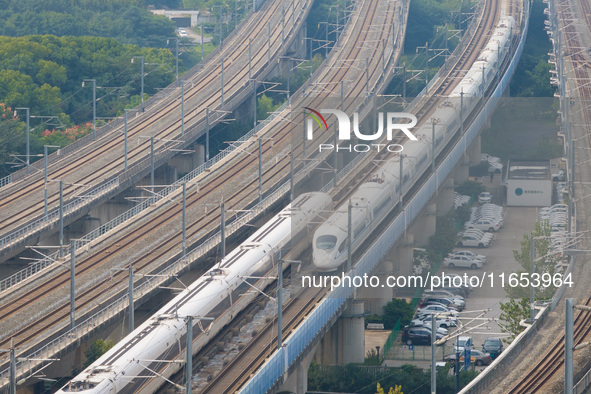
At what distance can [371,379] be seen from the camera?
65.3 m

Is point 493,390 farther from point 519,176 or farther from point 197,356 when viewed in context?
point 519,176

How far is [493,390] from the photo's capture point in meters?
52.2

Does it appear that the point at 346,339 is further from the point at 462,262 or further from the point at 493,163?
the point at 493,163

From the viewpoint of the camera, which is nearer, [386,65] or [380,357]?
[380,357]

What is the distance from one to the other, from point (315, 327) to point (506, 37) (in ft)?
224

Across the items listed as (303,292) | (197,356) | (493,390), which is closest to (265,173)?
(303,292)

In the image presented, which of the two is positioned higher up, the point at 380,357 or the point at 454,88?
the point at 454,88

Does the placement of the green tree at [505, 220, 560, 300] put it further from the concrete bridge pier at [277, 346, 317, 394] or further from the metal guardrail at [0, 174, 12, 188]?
the metal guardrail at [0, 174, 12, 188]

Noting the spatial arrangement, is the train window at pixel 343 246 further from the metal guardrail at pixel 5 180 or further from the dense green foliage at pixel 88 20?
the dense green foliage at pixel 88 20

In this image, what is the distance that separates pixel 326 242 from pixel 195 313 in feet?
31.2

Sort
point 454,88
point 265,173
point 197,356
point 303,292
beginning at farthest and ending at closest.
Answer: point 454,88
point 265,173
point 303,292
point 197,356

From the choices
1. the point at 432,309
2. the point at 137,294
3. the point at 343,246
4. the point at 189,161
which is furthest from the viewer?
the point at 189,161

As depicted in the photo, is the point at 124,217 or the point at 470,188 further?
the point at 470,188

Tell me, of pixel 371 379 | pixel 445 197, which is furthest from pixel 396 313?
pixel 445 197
